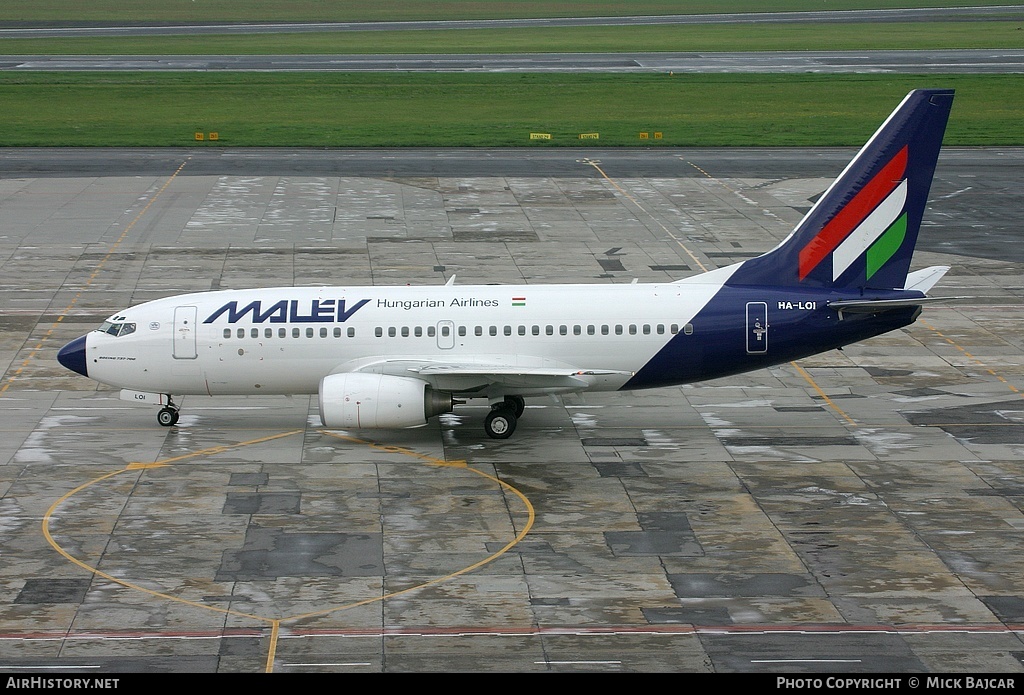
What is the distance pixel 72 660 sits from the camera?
22953mm

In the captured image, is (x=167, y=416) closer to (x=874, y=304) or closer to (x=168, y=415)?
(x=168, y=415)

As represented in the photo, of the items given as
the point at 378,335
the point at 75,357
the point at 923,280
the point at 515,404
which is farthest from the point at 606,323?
the point at 75,357

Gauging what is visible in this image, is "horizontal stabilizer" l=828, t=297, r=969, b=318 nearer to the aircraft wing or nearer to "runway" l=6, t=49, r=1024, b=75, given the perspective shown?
the aircraft wing

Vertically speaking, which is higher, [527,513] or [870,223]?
[870,223]

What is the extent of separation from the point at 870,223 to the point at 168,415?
22020mm

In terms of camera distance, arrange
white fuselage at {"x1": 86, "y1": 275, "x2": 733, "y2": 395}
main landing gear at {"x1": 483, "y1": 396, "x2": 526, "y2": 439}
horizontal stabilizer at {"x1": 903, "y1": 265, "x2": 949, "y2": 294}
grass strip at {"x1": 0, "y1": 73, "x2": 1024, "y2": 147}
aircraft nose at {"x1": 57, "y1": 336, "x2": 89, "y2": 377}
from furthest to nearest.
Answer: grass strip at {"x1": 0, "y1": 73, "x2": 1024, "y2": 147} < aircraft nose at {"x1": 57, "y1": 336, "x2": 89, "y2": 377} < horizontal stabilizer at {"x1": 903, "y1": 265, "x2": 949, "y2": 294} < white fuselage at {"x1": 86, "y1": 275, "x2": 733, "y2": 395} < main landing gear at {"x1": 483, "y1": 396, "x2": 526, "y2": 439}

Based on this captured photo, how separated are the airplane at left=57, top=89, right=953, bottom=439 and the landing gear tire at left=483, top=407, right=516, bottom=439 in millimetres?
41

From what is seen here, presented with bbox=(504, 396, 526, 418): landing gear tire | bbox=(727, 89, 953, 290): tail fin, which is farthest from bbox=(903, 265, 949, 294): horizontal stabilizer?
bbox=(504, 396, 526, 418): landing gear tire

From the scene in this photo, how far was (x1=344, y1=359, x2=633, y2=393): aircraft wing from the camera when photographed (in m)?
36.1

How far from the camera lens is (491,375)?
3609cm

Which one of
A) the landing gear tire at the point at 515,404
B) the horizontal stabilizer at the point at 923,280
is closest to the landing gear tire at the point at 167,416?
the landing gear tire at the point at 515,404

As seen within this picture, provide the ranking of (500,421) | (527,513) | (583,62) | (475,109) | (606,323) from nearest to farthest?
(527,513) < (500,421) < (606,323) < (475,109) < (583,62)

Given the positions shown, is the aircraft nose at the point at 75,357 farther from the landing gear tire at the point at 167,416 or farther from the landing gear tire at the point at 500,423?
the landing gear tire at the point at 500,423

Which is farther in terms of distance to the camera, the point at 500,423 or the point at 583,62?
the point at 583,62
